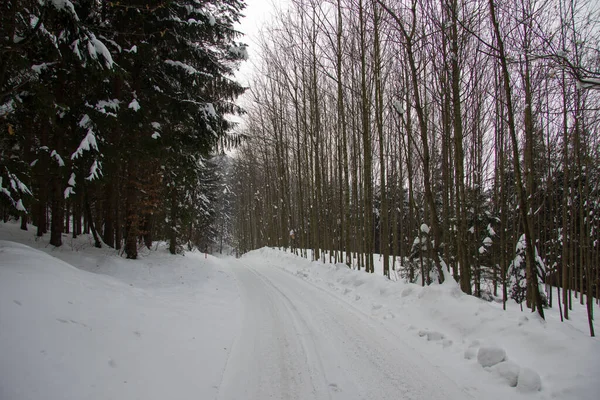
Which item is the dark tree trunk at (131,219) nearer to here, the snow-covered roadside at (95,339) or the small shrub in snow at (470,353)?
the snow-covered roadside at (95,339)

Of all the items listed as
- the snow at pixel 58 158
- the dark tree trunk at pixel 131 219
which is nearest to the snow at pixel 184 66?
→ the dark tree trunk at pixel 131 219

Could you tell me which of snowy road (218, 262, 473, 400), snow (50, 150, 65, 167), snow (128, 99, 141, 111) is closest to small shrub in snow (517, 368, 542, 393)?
snowy road (218, 262, 473, 400)

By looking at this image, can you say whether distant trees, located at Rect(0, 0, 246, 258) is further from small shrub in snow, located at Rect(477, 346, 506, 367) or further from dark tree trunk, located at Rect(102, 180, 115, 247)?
small shrub in snow, located at Rect(477, 346, 506, 367)

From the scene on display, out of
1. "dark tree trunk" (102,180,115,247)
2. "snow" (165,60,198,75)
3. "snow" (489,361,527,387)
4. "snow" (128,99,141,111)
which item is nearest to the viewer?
"snow" (489,361,527,387)

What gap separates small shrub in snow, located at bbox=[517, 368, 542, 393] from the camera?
118 inches

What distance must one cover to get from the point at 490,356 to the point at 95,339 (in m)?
4.59

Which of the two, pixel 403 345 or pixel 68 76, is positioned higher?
pixel 68 76

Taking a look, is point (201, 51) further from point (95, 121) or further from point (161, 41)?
point (95, 121)

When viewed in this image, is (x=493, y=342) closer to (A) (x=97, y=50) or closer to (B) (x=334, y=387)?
(B) (x=334, y=387)

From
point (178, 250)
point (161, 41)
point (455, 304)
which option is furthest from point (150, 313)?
point (178, 250)

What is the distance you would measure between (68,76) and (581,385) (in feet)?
37.3

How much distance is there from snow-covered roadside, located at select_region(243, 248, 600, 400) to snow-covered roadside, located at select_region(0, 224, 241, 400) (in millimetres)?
2948

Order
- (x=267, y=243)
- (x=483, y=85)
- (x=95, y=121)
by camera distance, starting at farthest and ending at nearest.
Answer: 1. (x=267, y=243)
2. (x=483, y=85)
3. (x=95, y=121)

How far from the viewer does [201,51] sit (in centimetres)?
957
